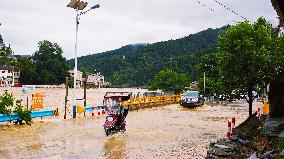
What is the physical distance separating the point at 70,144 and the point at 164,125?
928cm

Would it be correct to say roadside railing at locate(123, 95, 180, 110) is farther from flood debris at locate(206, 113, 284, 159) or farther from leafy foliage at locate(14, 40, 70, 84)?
leafy foliage at locate(14, 40, 70, 84)

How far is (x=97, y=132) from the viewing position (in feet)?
66.8

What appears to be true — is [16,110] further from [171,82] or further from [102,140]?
[171,82]

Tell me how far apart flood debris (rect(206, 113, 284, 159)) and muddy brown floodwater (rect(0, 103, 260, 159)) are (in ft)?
5.53

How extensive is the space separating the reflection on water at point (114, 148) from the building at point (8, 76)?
348 feet

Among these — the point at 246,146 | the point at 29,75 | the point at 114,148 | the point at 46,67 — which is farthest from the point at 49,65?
the point at 246,146

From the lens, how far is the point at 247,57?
63.4 feet

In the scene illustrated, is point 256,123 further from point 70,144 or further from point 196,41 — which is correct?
point 196,41

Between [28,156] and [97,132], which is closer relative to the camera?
[28,156]

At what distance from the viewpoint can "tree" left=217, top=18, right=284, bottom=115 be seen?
1900cm

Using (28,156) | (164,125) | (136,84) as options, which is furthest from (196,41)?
(28,156)

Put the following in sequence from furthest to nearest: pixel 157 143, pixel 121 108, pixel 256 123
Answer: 1. pixel 121 108
2. pixel 157 143
3. pixel 256 123

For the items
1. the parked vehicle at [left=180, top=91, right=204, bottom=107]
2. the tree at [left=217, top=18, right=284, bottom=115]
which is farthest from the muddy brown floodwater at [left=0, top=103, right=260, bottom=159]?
the parked vehicle at [left=180, top=91, right=204, bottom=107]

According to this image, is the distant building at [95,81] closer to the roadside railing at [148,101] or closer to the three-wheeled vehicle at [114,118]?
the roadside railing at [148,101]
